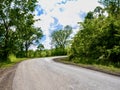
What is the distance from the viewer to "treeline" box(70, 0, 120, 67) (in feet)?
87.8

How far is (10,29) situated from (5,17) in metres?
2.49

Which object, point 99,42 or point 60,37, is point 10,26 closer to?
point 99,42

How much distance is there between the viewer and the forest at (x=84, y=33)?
27.5 metres

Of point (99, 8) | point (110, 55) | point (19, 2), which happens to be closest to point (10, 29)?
point (19, 2)

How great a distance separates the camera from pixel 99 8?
5238 centimetres

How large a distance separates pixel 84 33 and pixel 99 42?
628 cm

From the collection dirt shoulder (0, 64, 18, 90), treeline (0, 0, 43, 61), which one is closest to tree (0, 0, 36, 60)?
treeline (0, 0, 43, 61)

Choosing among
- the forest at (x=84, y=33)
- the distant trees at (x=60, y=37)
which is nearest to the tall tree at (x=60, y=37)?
the distant trees at (x=60, y=37)

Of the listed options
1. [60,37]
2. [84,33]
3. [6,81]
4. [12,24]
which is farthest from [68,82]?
[60,37]

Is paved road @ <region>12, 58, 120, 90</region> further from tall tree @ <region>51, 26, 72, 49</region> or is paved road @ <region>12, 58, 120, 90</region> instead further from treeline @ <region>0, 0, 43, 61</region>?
tall tree @ <region>51, 26, 72, 49</region>

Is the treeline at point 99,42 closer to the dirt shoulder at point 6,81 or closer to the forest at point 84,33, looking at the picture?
the forest at point 84,33

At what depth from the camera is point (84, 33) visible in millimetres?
35719

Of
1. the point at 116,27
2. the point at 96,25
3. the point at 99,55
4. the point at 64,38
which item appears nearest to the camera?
the point at 116,27

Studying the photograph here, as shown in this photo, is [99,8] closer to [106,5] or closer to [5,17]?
[106,5]
